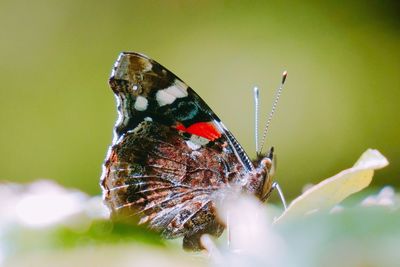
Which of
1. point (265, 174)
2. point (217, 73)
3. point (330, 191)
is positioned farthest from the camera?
point (217, 73)

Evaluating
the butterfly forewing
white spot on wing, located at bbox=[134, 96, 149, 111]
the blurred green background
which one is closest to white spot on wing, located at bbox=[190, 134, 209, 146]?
the butterfly forewing

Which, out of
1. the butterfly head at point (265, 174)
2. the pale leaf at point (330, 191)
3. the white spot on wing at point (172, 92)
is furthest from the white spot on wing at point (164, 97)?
the pale leaf at point (330, 191)

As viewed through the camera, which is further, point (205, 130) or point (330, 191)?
point (205, 130)

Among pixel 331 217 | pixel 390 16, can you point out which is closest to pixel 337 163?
pixel 390 16

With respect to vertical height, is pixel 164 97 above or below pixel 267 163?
above

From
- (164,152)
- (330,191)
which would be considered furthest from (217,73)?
(330,191)

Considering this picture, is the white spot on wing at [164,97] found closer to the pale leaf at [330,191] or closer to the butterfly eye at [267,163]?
the butterfly eye at [267,163]

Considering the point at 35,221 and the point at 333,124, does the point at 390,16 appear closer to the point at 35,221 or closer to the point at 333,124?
the point at 333,124

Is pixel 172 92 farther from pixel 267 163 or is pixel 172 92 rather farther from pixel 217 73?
pixel 217 73
